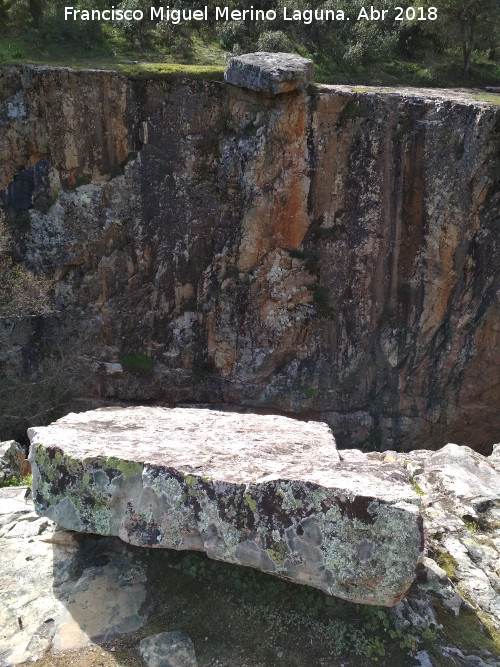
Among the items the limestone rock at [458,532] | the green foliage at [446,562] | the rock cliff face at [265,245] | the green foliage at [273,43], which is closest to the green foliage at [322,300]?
the rock cliff face at [265,245]

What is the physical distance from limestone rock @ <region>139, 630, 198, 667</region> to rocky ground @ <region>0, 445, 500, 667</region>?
0.02 m

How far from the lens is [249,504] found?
351 centimetres

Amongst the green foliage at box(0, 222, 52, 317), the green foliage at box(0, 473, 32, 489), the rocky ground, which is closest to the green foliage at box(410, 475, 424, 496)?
the rocky ground

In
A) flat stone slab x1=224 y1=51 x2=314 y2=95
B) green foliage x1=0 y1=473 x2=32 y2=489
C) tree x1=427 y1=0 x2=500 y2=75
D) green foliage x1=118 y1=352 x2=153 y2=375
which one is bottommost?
green foliage x1=118 y1=352 x2=153 y2=375

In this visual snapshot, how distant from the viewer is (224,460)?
3977mm

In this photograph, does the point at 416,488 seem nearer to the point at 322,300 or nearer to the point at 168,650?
the point at 168,650

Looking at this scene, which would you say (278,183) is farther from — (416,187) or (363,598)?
(363,598)

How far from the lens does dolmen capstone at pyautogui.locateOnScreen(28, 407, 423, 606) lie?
3352 millimetres

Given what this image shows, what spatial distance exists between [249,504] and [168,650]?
3.48 feet

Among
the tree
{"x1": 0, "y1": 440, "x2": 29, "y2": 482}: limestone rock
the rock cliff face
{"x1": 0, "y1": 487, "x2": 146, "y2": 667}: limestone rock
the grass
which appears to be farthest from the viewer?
the tree

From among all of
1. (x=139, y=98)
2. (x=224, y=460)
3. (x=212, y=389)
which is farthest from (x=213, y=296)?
(x=224, y=460)

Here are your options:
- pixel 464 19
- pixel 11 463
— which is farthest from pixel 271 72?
pixel 11 463

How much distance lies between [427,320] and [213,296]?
5.38 meters

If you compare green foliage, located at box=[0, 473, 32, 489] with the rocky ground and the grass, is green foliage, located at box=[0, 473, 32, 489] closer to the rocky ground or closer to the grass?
the rocky ground
